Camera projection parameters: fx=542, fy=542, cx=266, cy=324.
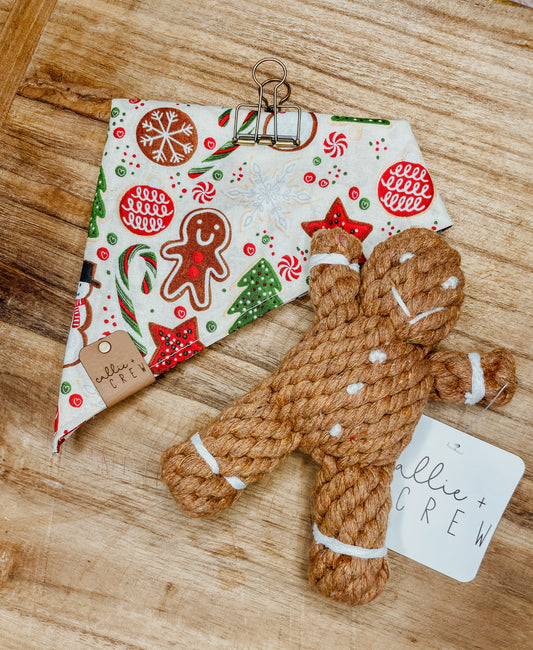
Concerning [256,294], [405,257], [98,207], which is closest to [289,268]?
[256,294]

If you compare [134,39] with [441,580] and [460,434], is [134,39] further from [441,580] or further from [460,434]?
[441,580]

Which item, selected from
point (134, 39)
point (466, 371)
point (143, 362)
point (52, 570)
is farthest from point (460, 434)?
point (134, 39)

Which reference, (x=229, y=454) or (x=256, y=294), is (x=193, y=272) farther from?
(x=229, y=454)

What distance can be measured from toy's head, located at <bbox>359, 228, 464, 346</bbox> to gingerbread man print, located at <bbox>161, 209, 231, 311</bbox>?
0.19 meters

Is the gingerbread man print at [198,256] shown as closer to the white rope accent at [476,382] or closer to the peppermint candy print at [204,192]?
the peppermint candy print at [204,192]

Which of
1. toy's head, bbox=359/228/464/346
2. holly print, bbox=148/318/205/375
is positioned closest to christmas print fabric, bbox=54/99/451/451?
holly print, bbox=148/318/205/375

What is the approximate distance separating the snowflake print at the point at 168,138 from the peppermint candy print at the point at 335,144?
0.17 metres

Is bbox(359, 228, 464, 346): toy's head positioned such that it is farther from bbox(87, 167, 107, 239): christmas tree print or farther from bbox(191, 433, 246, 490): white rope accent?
bbox(87, 167, 107, 239): christmas tree print

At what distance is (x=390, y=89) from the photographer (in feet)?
2.43

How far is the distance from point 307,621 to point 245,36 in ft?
2.52

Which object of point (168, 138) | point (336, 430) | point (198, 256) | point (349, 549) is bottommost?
point (349, 549)

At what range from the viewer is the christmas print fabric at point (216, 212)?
2.21 ft

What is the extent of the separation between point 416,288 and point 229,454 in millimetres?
262

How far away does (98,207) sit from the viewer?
691mm
